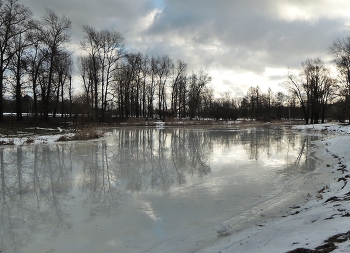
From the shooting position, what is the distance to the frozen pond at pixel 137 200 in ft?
14.7

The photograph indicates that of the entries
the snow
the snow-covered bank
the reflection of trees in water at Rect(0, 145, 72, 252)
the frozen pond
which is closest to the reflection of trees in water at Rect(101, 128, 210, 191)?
the frozen pond

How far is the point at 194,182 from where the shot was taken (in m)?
8.11

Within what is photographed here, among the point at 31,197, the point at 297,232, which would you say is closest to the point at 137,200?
the point at 31,197

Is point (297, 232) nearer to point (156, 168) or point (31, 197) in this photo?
point (31, 197)

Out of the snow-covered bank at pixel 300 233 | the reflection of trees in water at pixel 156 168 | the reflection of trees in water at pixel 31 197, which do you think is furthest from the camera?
the reflection of trees in water at pixel 156 168

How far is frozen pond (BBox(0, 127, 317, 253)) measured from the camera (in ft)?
14.7

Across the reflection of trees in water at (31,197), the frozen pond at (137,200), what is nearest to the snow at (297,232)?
the frozen pond at (137,200)

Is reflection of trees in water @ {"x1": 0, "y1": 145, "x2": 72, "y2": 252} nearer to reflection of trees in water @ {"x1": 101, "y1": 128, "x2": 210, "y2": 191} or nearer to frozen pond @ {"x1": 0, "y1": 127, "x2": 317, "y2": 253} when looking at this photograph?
frozen pond @ {"x1": 0, "y1": 127, "x2": 317, "y2": 253}

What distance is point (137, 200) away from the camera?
6.44 m

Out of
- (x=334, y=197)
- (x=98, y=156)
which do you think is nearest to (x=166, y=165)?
(x=98, y=156)

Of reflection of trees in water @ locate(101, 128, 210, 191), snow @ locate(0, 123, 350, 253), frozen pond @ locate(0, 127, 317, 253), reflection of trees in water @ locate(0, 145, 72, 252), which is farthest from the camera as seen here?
reflection of trees in water @ locate(101, 128, 210, 191)

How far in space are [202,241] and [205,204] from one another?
1.76m

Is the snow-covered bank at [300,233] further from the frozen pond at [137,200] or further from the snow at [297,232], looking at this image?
the frozen pond at [137,200]

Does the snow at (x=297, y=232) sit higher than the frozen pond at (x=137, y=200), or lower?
higher
